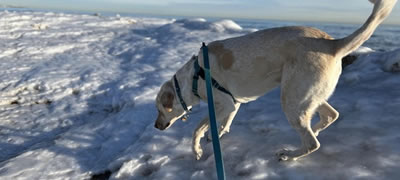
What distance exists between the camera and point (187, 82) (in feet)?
10.5

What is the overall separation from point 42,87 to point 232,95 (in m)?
5.22

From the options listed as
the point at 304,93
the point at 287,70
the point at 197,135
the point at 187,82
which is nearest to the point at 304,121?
the point at 304,93

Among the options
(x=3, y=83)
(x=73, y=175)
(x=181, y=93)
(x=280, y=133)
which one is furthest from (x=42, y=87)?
(x=280, y=133)

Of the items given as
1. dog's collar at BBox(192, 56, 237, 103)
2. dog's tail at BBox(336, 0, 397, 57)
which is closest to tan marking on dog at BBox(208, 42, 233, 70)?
dog's collar at BBox(192, 56, 237, 103)

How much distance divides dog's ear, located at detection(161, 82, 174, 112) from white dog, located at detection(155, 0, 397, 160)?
184 millimetres

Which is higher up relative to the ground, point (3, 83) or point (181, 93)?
point (181, 93)

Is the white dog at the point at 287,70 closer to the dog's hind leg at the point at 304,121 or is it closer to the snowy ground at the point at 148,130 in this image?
the dog's hind leg at the point at 304,121

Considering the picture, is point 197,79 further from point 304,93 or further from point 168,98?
point 304,93

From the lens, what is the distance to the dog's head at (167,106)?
11.0 feet

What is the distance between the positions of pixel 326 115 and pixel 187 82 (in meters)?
1.60

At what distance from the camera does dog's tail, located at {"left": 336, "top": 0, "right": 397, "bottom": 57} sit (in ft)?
6.98

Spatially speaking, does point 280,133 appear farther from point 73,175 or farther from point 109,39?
point 109,39

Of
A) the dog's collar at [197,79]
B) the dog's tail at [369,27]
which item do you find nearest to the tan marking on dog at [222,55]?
the dog's collar at [197,79]

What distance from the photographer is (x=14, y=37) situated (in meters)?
11.3
